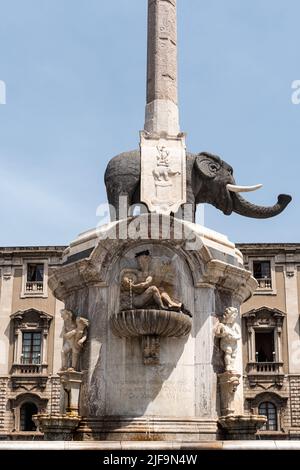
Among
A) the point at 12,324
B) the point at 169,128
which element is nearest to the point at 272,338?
the point at 12,324

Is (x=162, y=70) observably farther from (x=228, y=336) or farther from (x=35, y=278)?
(x=35, y=278)

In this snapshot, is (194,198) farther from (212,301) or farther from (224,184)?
(212,301)

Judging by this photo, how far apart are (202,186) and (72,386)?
4.70 metres

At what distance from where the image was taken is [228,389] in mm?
12242

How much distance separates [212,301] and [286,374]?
2896cm

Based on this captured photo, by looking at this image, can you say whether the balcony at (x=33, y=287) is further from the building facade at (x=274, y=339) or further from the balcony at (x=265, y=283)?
the balcony at (x=265, y=283)

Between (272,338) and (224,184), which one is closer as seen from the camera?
(224,184)

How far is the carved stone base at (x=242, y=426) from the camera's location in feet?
38.4

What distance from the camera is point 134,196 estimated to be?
1412 cm

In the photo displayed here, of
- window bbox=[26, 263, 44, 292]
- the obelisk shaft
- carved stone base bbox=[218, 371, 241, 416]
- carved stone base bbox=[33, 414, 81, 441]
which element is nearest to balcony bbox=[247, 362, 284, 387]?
window bbox=[26, 263, 44, 292]

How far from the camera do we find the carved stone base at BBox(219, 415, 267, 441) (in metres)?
11.7

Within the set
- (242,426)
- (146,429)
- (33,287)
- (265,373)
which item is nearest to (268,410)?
(265,373)

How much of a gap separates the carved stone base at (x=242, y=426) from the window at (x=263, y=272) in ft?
102

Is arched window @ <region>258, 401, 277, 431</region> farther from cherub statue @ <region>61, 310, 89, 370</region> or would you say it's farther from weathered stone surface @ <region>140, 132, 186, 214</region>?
cherub statue @ <region>61, 310, 89, 370</region>
